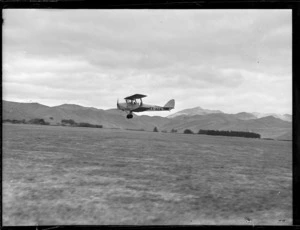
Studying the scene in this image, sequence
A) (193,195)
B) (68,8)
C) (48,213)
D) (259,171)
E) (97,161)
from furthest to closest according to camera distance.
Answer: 1. (97,161)
2. (259,171)
3. (193,195)
4. (48,213)
5. (68,8)

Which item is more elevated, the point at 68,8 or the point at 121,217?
the point at 68,8

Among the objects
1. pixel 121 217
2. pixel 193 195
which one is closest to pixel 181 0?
pixel 121 217

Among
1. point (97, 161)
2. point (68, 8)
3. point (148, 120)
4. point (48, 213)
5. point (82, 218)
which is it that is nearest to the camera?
point (68, 8)
